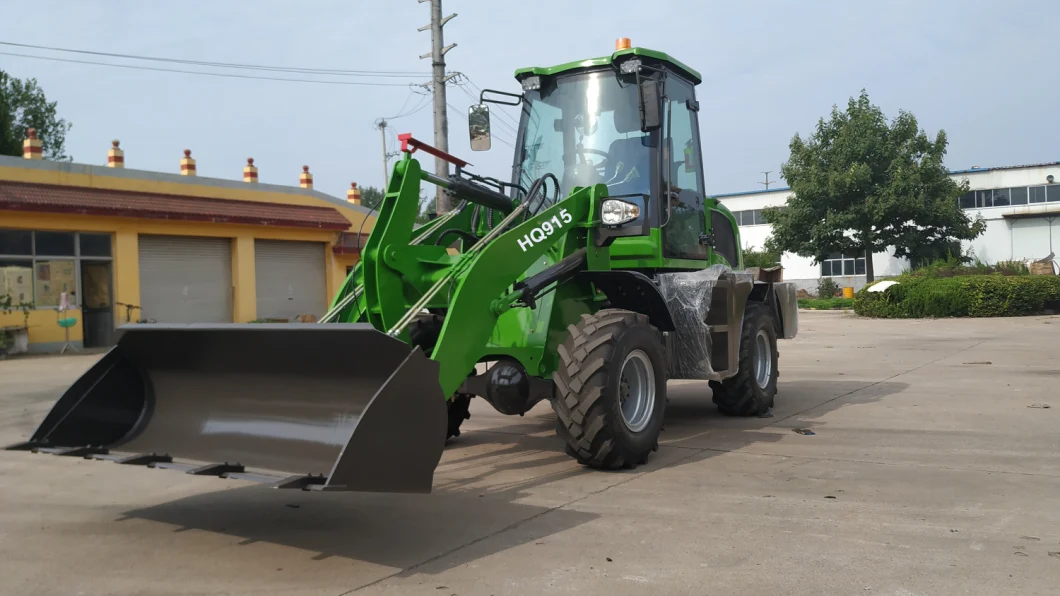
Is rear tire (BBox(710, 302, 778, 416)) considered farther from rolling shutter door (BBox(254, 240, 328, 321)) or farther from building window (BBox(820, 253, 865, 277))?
building window (BBox(820, 253, 865, 277))

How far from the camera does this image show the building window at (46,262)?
20.2 meters

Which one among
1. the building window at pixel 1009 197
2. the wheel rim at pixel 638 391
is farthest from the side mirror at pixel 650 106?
the building window at pixel 1009 197

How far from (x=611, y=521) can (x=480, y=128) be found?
3907 mm

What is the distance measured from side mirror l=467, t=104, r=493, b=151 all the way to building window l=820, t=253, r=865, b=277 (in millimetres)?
42427

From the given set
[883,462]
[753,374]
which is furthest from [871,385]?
[883,462]

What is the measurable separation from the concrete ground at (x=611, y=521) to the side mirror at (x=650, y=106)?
8.45ft

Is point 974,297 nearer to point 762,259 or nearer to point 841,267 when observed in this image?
point 762,259

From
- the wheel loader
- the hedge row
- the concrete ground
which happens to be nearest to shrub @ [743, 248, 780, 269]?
the hedge row

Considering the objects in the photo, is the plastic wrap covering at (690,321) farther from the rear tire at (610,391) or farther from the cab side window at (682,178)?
the rear tire at (610,391)

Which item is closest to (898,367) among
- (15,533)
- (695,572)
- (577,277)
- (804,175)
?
(577,277)

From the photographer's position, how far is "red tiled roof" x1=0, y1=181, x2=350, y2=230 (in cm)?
2022

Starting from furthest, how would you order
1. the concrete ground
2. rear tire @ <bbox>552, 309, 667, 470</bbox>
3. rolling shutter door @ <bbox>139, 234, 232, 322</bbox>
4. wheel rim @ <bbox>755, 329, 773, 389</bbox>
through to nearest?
rolling shutter door @ <bbox>139, 234, 232, 322</bbox> < wheel rim @ <bbox>755, 329, 773, 389</bbox> < rear tire @ <bbox>552, 309, 667, 470</bbox> < the concrete ground

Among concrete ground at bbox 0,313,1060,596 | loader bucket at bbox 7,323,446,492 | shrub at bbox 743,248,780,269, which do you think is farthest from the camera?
shrub at bbox 743,248,780,269

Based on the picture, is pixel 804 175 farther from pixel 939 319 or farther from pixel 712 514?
pixel 712 514
